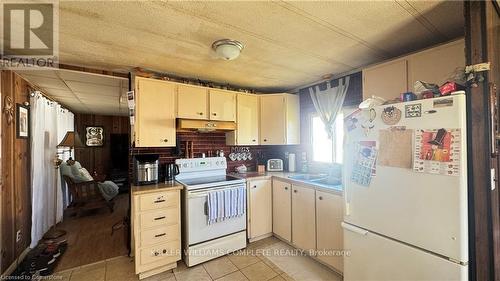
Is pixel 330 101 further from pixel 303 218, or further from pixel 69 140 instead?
pixel 69 140

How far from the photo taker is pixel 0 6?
1305mm

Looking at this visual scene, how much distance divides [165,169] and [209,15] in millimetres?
1893

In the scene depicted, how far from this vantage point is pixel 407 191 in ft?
4.26

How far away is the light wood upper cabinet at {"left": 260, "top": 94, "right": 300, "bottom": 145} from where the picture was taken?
321cm

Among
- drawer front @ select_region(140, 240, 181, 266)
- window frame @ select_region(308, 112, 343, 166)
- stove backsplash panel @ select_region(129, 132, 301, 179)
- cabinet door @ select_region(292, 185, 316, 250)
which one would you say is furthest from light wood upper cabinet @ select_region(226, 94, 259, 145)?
drawer front @ select_region(140, 240, 181, 266)

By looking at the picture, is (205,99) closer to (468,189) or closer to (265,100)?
(265,100)

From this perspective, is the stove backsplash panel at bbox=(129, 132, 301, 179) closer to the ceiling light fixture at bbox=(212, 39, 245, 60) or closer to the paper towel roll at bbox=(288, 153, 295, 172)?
the paper towel roll at bbox=(288, 153, 295, 172)

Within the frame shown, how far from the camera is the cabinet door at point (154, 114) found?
7.79 feet

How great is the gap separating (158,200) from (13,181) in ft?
5.19

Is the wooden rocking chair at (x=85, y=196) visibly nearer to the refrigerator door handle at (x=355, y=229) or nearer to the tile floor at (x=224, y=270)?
the tile floor at (x=224, y=270)

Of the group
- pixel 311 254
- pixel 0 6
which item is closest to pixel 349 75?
pixel 311 254

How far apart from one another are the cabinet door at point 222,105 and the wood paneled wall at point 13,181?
207 centimetres

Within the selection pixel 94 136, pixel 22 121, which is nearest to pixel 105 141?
pixel 94 136

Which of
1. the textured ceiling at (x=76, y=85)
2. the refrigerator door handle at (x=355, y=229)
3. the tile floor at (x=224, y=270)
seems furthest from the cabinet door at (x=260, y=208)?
the textured ceiling at (x=76, y=85)
